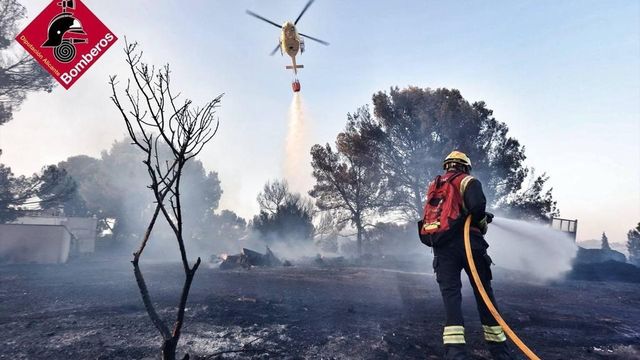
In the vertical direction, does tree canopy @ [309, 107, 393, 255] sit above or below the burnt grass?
above

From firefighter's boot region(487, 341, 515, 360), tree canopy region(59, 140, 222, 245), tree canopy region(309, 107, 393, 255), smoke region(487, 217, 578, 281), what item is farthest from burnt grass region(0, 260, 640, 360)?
tree canopy region(59, 140, 222, 245)

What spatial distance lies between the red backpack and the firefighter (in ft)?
0.09

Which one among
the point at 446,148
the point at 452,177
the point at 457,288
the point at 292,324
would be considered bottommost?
the point at 292,324

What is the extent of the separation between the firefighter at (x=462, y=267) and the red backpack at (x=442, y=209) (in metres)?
0.03

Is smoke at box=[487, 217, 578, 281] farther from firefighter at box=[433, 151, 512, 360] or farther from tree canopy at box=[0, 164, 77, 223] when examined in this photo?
tree canopy at box=[0, 164, 77, 223]

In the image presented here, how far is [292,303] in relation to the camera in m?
7.64

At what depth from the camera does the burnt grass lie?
4.58 m

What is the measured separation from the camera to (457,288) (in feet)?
14.7

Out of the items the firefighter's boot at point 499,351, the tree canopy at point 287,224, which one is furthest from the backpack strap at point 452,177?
the tree canopy at point 287,224

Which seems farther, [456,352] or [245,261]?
[245,261]

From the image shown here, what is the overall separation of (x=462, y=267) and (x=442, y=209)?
2.71ft

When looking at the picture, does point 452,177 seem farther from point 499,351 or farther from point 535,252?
point 535,252

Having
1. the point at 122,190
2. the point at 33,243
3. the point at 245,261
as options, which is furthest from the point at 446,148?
the point at 122,190

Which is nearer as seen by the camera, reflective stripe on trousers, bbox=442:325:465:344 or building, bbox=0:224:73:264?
reflective stripe on trousers, bbox=442:325:465:344
